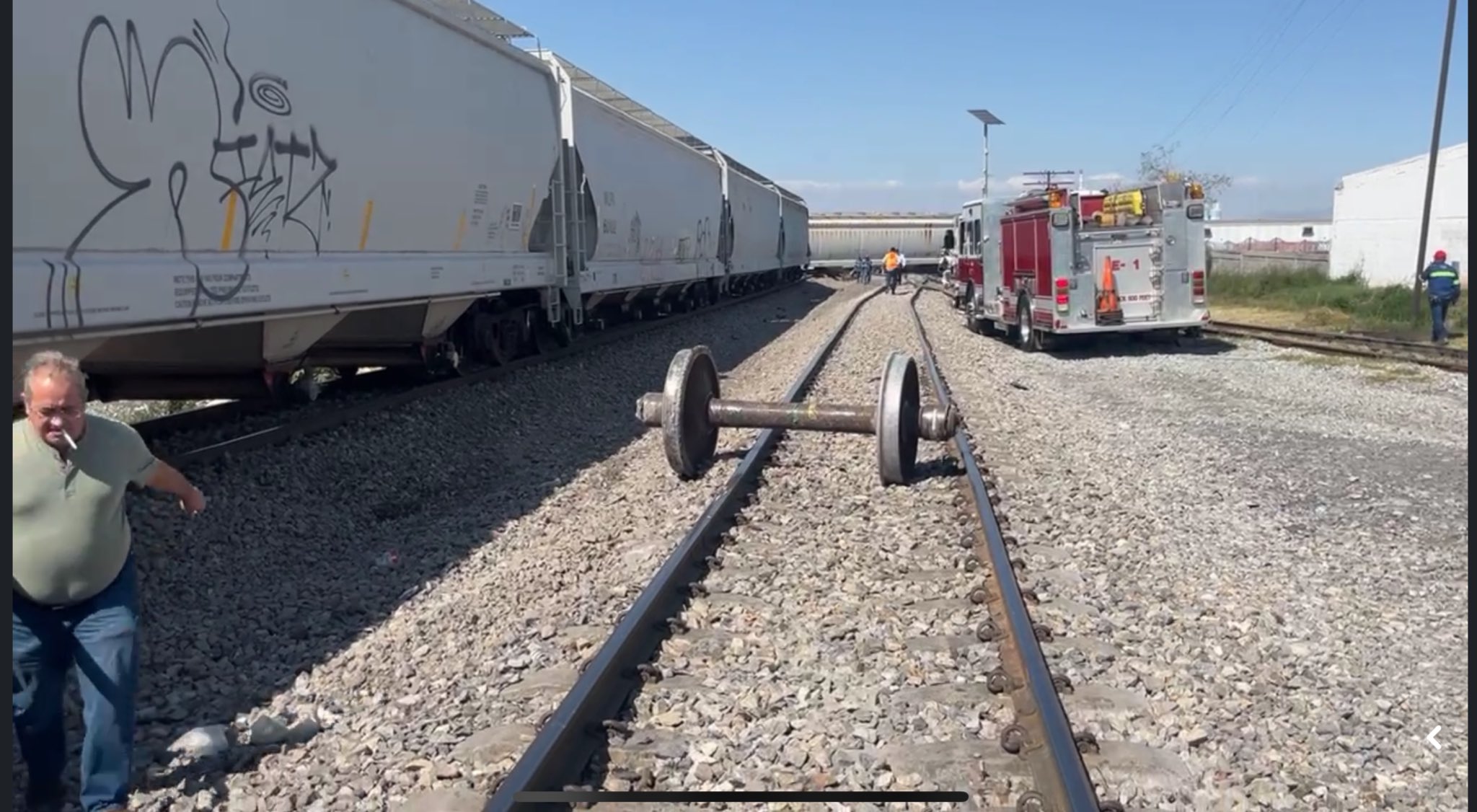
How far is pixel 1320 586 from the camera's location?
5.63 meters

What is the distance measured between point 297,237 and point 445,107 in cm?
287

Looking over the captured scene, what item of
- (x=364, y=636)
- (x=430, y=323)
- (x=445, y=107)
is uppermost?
(x=445, y=107)

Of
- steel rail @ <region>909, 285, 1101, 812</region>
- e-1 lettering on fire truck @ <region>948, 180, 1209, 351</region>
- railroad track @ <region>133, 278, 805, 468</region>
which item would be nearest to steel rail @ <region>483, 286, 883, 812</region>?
steel rail @ <region>909, 285, 1101, 812</region>

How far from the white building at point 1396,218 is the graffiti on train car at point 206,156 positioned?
33501mm

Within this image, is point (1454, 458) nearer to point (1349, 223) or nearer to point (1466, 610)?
point (1466, 610)

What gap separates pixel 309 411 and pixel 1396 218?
1576 inches

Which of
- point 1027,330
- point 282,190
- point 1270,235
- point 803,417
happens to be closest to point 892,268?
point 1027,330

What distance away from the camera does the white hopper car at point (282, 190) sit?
18.1ft

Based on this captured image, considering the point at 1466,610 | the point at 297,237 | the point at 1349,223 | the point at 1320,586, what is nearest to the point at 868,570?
the point at 1320,586

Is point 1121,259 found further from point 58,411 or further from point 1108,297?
point 58,411

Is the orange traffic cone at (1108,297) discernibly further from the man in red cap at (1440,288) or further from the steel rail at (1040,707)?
the steel rail at (1040,707)

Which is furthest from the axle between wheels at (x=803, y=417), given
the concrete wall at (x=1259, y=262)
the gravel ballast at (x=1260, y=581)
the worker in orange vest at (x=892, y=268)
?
the concrete wall at (x=1259, y=262)

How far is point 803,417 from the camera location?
25.8 feet

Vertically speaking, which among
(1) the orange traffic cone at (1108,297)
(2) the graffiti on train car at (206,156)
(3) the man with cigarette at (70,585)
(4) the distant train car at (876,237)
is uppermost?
(4) the distant train car at (876,237)
